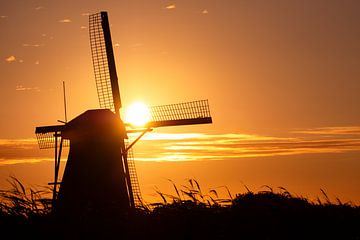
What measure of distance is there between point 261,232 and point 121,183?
13666 mm

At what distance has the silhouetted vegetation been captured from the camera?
6463 mm

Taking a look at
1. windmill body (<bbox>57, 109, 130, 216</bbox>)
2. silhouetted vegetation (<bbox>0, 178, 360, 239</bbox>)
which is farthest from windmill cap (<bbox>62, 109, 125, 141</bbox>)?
silhouetted vegetation (<bbox>0, 178, 360, 239</bbox>)

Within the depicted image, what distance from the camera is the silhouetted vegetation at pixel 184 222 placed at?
21.2 feet

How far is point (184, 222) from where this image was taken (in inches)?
265

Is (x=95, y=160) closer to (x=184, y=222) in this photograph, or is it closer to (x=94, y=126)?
(x=94, y=126)

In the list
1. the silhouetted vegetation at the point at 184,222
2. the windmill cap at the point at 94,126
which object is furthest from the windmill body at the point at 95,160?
the silhouetted vegetation at the point at 184,222

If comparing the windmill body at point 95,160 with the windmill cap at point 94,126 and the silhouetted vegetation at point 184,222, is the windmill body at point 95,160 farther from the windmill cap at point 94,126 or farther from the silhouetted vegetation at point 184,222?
the silhouetted vegetation at point 184,222

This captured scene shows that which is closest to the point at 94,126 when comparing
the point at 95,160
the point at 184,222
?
the point at 95,160

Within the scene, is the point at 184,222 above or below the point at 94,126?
below

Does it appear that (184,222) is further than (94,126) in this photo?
No

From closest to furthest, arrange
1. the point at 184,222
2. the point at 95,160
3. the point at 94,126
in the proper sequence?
the point at 184,222 < the point at 95,160 < the point at 94,126

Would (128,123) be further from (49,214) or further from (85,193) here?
(49,214)

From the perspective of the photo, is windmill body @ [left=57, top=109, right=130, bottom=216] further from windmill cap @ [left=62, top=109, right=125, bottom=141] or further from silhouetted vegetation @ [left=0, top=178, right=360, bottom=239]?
silhouetted vegetation @ [left=0, top=178, right=360, bottom=239]

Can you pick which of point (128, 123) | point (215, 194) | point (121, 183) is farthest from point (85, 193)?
point (215, 194)
